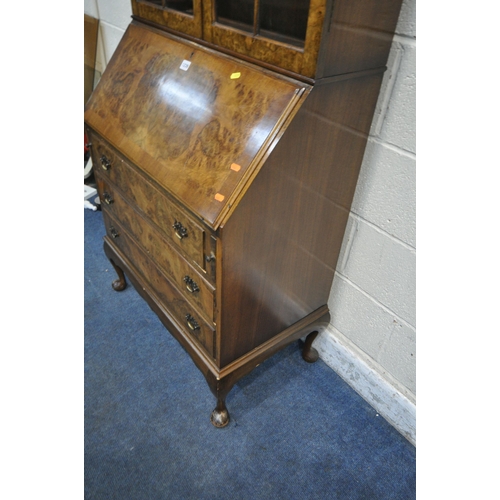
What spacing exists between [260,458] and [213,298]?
693 millimetres

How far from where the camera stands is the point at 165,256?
1299mm

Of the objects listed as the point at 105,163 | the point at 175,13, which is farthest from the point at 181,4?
the point at 105,163

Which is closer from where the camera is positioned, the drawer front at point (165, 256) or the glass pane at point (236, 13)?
the glass pane at point (236, 13)

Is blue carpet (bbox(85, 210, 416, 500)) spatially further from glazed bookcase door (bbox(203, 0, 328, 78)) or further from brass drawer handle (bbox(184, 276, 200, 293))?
glazed bookcase door (bbox(203, 0, 328, 78))

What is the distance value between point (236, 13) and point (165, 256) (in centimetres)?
73

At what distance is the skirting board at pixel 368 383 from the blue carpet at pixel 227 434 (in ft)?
0.10

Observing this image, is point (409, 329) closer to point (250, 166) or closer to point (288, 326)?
point (288, 326)

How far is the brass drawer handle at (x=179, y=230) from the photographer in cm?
109

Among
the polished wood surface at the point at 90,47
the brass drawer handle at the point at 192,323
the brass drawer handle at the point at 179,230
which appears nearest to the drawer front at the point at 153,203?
the brass drawer handle at the point at 179,230

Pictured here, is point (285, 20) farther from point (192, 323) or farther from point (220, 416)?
point (220, 416)

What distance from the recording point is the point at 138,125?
3.93 ft

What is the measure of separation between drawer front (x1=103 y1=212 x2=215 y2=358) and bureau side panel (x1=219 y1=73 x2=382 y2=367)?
9cm

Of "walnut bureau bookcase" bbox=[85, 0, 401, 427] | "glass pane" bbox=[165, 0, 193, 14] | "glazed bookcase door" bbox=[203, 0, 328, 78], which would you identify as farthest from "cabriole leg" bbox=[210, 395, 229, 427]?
"glass pane" bbox=[165, 0, 193, 14]

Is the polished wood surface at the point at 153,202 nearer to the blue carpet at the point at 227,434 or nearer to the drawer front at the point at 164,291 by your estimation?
the drawer front at the point at 164,291
